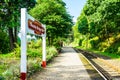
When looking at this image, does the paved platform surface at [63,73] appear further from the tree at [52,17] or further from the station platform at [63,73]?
the tree at [52,17]

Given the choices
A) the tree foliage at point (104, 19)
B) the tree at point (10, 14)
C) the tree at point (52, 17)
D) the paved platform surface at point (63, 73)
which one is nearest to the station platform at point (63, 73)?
the paved platform surface at point (63, 73)

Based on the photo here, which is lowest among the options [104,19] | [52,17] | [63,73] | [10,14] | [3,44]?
[63,73]

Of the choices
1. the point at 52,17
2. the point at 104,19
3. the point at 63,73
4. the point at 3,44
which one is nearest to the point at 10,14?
the point at 3,44

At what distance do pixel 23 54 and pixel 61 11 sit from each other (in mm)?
35856

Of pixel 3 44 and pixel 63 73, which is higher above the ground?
pixel 3 44

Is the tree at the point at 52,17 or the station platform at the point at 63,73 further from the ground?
the tree at the point at 52,17

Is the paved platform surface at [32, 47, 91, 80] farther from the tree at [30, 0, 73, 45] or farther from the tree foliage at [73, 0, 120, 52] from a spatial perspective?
the tree at [30, 0, 73, 45]

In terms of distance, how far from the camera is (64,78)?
16219 millimetres

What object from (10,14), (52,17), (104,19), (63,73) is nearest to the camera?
(63,73)

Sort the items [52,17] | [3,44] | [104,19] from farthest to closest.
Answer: [52,17] < [3,44] < [104,19]

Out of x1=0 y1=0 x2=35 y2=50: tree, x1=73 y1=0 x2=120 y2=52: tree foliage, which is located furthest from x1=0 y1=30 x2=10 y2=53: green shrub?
x1=73 y1=0 x2=120 y2=52: tree foliage

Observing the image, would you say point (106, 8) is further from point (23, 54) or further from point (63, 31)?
point (23, 54)

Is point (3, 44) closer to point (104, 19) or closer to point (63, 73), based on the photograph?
point (104, 19)

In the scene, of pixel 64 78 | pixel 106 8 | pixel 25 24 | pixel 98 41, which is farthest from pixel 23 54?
pixel 98 41
